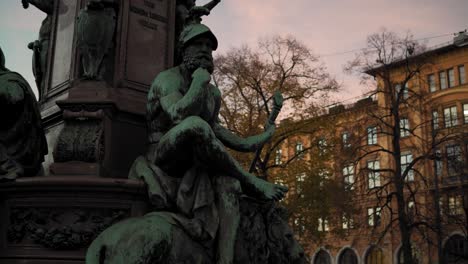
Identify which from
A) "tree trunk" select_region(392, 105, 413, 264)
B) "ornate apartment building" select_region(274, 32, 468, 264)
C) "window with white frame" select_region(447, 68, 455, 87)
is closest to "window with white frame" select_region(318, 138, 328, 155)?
"ornate apartment building" select_region(274, 32, 468, 264)

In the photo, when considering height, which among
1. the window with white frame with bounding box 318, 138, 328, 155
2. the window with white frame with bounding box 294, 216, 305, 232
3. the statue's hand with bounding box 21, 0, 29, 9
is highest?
the window with white frame with bounding box 318, 138, 328, 155

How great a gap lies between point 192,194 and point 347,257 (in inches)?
1744

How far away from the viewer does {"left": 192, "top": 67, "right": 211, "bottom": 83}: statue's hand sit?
4387mm

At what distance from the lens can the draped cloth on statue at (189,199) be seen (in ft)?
13.4

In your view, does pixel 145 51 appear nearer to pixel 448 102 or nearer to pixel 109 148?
pixel 109 148

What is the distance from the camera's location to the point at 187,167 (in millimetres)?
4406

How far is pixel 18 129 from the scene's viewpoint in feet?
15.3

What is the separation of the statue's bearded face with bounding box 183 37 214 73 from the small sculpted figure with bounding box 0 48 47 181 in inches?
52.7

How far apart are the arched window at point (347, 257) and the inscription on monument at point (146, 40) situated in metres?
42.2

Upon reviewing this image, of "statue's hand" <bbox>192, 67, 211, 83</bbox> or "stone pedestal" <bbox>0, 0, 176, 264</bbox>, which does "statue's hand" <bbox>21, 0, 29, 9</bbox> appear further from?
"statue's hand" <bbox>192, 67, 211, 83</bbox>

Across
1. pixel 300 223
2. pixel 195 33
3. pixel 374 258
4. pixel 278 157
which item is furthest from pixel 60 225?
pixel 374 258

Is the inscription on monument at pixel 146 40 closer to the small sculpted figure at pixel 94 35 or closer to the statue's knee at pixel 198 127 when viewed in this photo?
the small sculpted figure at pixel 94 35

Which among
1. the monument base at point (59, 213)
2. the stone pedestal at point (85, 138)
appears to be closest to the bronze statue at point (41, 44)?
the stone pedestal at point (85, 138)

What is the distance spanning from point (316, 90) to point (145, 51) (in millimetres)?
21294
